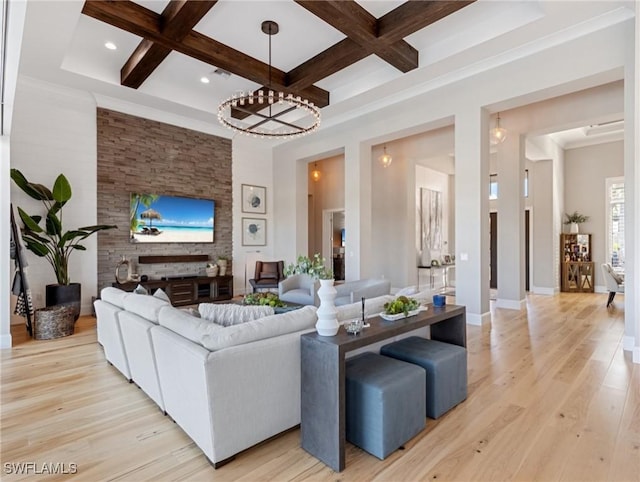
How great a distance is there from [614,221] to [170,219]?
34.0 feet

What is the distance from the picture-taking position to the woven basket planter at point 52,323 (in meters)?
4.59

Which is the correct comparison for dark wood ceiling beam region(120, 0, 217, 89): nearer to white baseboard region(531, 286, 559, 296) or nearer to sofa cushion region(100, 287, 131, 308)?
sofa cushion region(100, 287, 131, 308)

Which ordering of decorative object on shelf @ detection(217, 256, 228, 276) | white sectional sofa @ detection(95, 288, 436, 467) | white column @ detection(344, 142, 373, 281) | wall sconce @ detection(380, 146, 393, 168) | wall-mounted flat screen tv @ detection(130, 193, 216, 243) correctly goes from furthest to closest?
1. wall sconce @ detection(380, 146, 393, 168)
2. decorative object on shelf @ detection(217, 256, 228, 276)
3. white column @ detection(344, 142, 373, 281)
4. wall-mounted flat screen tv @ detection(130, 193, 216, 243)
5. white sectional sofa @ detection(95, 288, 436, 467)

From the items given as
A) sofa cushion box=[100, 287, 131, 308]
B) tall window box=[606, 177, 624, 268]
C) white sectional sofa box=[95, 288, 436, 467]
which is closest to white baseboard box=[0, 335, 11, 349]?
sofa cushion box=[100, 287, 131, 308]

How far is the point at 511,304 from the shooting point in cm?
651

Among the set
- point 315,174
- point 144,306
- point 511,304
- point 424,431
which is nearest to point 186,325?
point 144,306

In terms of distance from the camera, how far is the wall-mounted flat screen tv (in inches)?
263

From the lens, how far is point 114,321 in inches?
127

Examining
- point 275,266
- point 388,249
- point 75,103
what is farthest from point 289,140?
point 75,103

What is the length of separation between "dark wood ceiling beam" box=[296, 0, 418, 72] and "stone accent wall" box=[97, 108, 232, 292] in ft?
14.4

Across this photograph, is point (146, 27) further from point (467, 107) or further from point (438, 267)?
point (438, 267)

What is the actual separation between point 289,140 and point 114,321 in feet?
20.2

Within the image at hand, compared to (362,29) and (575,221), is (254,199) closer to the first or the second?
(362,29)

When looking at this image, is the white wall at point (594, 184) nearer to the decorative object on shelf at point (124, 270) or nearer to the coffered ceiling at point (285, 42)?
the coffered ceiling at point (285, 42)
